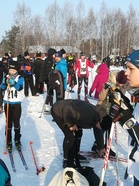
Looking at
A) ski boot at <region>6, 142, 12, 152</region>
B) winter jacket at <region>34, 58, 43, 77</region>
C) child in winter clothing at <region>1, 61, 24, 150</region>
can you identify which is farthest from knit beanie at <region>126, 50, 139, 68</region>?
winter jacket at <region>34, 58, 43, 77</region>

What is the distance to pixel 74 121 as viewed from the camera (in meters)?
3.87

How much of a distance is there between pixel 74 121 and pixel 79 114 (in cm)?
14

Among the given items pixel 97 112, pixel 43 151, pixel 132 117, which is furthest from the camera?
pixel 43 151

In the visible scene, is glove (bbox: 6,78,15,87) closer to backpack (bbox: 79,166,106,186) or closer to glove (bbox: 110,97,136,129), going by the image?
backpack (bbox: 79,166,106,186)

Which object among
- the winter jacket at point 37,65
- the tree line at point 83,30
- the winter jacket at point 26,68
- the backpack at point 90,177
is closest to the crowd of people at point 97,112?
the backpack at point 90,177

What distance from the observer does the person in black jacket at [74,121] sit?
150 inches

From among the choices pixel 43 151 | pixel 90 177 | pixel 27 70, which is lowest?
pixel 43 151

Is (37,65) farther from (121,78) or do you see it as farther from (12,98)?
(121,78)

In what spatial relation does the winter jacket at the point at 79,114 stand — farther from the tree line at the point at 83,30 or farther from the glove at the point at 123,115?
the tree line at the point at 83,30

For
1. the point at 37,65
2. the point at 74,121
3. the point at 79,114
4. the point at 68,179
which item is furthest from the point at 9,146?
the point at 37,65

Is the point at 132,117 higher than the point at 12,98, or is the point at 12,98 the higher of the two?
the point at 132,117

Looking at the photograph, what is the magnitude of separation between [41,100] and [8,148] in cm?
545

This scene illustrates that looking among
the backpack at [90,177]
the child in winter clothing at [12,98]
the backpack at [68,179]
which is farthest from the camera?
the child in winter clothing at [12,98]

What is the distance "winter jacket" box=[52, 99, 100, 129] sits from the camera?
3795mm
